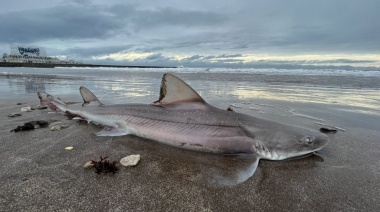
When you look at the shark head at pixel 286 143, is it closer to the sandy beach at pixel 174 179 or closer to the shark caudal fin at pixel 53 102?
the sandy beach at pixel 174 179

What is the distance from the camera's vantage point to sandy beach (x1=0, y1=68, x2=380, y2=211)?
8.29ft

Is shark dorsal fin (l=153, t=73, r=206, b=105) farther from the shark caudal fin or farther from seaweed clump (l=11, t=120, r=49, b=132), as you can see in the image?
the shark caudal fin

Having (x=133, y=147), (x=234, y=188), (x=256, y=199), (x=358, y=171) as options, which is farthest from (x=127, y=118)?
(x=358, y=171)

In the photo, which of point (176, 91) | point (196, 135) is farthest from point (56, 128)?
point (196, 135)

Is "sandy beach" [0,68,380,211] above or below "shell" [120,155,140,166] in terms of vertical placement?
below

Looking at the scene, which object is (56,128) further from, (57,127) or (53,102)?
(53,102)

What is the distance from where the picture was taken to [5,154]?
3.71 m

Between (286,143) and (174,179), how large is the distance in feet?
5.69

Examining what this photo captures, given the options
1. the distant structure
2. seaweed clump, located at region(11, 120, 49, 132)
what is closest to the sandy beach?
seaweed clump, located at region(11, 120, 49, 132)

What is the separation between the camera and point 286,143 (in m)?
3.61

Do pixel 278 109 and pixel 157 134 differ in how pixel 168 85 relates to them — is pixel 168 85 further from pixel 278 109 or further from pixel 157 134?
pixel 278 109

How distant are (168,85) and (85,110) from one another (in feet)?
8.31

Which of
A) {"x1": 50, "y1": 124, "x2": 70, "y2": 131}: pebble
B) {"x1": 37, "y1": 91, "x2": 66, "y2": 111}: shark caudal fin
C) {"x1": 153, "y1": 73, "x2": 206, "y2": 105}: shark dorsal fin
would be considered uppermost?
{"x1": 153, "y1": 73, "x2": 206, "y2": 105}: shark dorsal fin

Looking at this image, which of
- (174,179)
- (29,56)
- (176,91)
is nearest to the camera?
(174,179)
